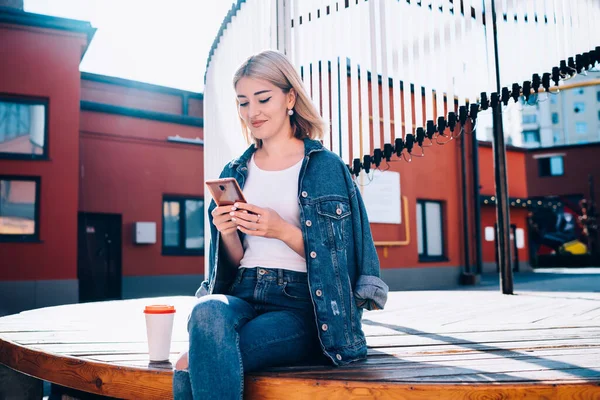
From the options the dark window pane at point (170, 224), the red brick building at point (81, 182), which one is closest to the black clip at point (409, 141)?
the red brick building at point (81, 182)

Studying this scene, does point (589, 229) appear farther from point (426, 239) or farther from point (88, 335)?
point (88, 335)

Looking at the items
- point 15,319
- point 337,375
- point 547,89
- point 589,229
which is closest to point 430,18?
point 547,89

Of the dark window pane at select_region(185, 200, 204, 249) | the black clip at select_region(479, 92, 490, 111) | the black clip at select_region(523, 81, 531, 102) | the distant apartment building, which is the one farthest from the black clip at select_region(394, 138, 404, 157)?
the distant apartment building

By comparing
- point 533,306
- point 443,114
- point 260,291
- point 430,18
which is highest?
point 430,18

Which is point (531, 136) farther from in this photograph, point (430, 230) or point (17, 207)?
point (17, 207)

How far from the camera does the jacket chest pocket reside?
2.24 m

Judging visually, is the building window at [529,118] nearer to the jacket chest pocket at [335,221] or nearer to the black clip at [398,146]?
the black clip at [398,146]

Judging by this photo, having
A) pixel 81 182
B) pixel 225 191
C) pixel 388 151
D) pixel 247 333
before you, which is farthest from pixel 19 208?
pixel 247 333

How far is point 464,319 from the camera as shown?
12.7 feet

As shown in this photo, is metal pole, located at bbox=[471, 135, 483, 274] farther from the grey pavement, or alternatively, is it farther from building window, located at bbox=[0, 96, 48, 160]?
building window, located at bbox=[0, 96, 48, 160]

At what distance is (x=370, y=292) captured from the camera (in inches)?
87.1

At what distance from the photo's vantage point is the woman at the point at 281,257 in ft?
6.33

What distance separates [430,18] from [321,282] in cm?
258

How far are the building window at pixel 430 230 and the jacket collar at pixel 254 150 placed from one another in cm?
1546
